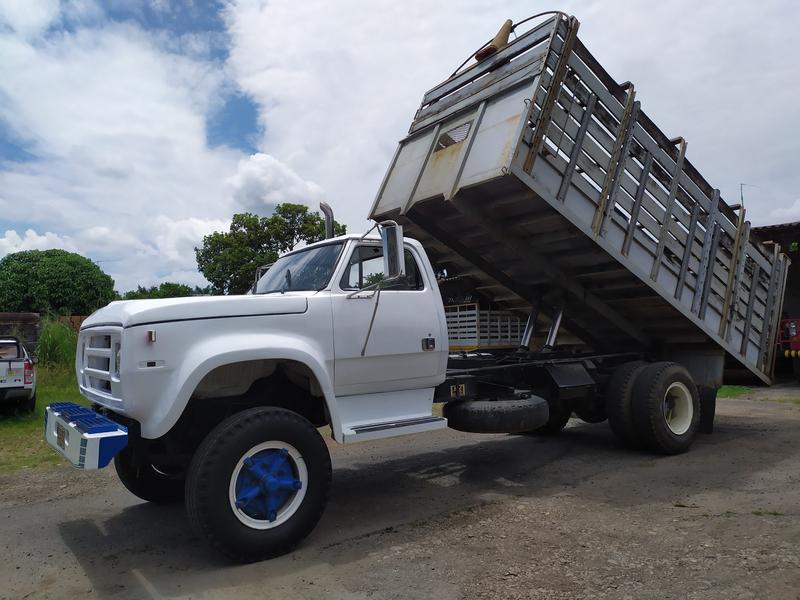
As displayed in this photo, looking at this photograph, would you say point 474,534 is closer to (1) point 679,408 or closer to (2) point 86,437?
(2) point 86,437

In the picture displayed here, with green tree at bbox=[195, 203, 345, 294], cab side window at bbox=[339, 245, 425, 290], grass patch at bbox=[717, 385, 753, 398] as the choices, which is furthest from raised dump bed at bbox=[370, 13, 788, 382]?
green tree at bbox=[195, 203, 345, 294]

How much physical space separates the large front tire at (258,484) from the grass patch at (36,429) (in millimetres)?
4322

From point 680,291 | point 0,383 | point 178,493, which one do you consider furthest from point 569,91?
point 0,383

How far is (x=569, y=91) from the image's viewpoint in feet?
18.8

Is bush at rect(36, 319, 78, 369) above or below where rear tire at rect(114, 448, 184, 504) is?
above

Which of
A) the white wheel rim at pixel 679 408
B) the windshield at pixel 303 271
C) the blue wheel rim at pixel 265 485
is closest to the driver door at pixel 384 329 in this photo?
the windshield at pixel 303 271

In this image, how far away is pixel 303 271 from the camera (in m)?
5.06

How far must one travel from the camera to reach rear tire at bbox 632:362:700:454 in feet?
21.1

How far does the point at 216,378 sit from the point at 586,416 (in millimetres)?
4723

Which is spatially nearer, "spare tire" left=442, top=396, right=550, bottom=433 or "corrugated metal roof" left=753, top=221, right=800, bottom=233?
"spare tire" left=442, top=396, right=550, bottom=433

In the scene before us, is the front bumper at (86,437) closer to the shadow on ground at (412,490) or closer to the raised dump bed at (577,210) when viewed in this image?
the shadow on ground at (412,490)

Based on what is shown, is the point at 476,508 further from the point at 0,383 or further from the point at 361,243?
the point at 0,383

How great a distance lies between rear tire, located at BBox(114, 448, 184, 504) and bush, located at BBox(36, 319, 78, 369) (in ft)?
27.9

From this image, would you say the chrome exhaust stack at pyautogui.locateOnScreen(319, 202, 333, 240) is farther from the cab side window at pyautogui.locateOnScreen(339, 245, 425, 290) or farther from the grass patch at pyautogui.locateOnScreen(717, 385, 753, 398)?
the grass patch at pyautogui.locateOnScreen(717, 385, 753, 398)
